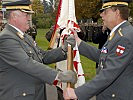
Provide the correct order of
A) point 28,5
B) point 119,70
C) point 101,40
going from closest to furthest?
point 119,70 < point 28,5 < point 101,40

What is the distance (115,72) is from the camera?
11.0 ft

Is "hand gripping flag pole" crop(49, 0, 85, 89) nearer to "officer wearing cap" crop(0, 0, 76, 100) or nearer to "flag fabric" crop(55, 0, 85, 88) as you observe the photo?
"flag fabric" crop(55, 0, 85, 88)

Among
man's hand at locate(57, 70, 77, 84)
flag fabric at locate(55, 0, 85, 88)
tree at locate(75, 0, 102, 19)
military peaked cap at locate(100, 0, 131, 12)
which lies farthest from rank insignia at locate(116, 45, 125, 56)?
tree at locate(75, 0, 102, 19)

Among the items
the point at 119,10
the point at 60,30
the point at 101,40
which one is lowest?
the point at 101,40

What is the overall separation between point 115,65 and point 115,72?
0.23 ft

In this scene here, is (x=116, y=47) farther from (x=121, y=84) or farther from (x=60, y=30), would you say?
(x=60, y=30)

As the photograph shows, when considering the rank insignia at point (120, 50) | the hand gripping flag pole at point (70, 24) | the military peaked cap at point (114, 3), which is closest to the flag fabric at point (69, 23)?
the hand gripping flag pole at point (70, 24)

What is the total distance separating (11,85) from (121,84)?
3.88ft

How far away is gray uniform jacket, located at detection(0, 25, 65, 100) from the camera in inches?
139

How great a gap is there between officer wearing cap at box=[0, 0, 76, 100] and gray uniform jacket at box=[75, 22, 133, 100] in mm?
331

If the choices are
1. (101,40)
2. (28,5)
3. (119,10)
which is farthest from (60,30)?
(101,40)

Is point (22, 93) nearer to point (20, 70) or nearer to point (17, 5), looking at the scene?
point (20, 70)

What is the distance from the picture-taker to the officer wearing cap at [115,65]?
334 cm

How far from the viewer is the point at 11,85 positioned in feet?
12.1
